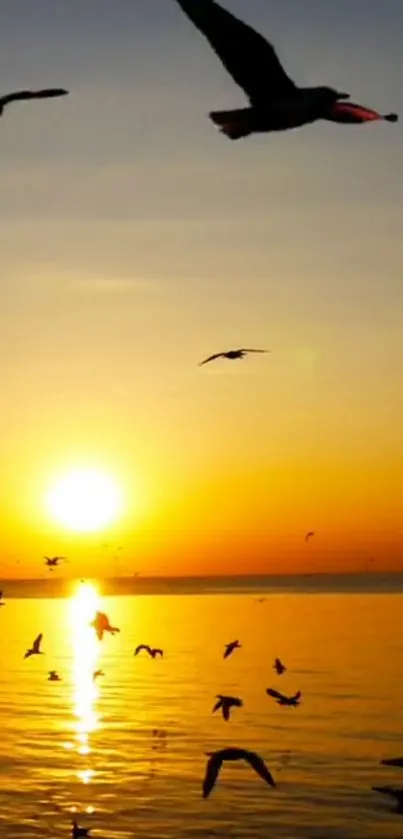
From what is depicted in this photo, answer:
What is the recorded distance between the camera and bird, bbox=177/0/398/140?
1044 centimetres

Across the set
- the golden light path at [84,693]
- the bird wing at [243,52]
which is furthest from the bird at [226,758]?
the golden light path at [84,693]

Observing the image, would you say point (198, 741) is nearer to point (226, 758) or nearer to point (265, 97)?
point (226, 758)

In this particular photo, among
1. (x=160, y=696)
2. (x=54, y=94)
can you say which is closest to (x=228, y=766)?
(x=160, y=696)

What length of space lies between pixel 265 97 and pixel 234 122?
1.39 ft

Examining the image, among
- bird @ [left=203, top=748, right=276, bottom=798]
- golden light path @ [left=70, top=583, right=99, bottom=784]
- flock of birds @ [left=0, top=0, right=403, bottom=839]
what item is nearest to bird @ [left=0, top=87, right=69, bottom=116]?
flock of birds @ [left=0, top=0, right=403, bottom=839]

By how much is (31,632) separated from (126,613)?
40767 mm

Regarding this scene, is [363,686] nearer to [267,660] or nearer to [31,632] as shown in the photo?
[267,660]

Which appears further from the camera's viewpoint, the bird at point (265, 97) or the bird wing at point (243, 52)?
the bird at point (265, 97)

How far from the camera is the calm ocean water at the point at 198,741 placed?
3238 centimetres

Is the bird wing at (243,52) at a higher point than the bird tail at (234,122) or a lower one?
higher

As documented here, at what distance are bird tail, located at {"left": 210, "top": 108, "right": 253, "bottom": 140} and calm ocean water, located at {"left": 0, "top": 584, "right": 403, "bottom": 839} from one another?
22.7 meters

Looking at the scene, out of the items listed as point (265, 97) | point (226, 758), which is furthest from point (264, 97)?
point (226, 758)

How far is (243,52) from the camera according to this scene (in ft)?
35.0

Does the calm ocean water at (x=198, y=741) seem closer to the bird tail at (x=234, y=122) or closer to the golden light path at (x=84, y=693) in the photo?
the golden light path at (x=84, y=693)
